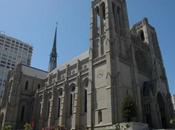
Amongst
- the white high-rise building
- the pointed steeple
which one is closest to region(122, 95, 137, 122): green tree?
the pointed steeple

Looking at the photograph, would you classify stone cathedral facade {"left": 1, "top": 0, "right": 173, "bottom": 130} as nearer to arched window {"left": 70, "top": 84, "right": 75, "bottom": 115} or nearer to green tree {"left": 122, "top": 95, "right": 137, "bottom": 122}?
arched window {"left": 70, "top": 84, "right": 75, "bottom": 115}

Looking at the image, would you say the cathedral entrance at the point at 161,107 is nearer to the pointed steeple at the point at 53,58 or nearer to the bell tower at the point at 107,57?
the bell tower at the point at 107,57

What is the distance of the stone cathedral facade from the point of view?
120 ft

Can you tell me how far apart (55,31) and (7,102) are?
169 ft

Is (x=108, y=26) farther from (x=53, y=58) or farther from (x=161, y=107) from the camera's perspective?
(x=53, y=58)

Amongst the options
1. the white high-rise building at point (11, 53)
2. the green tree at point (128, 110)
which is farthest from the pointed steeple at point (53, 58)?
the green tree at point (128, 110)

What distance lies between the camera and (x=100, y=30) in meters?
44.5

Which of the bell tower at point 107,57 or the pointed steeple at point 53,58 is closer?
the bell tower at point 107,57

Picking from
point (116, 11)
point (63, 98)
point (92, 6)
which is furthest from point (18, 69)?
point (116, 11)

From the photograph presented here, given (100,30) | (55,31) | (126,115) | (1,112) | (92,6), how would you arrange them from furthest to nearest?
1. (55,31)
2. (1,112)
3. (92,6)
4. (100,30)
5. (126,115)

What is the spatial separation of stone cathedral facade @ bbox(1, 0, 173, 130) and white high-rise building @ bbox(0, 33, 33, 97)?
70.7 meters

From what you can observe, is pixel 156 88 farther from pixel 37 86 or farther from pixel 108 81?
pixel 37 86

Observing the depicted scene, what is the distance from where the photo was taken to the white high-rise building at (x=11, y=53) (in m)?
121

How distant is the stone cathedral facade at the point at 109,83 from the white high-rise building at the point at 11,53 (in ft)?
232
